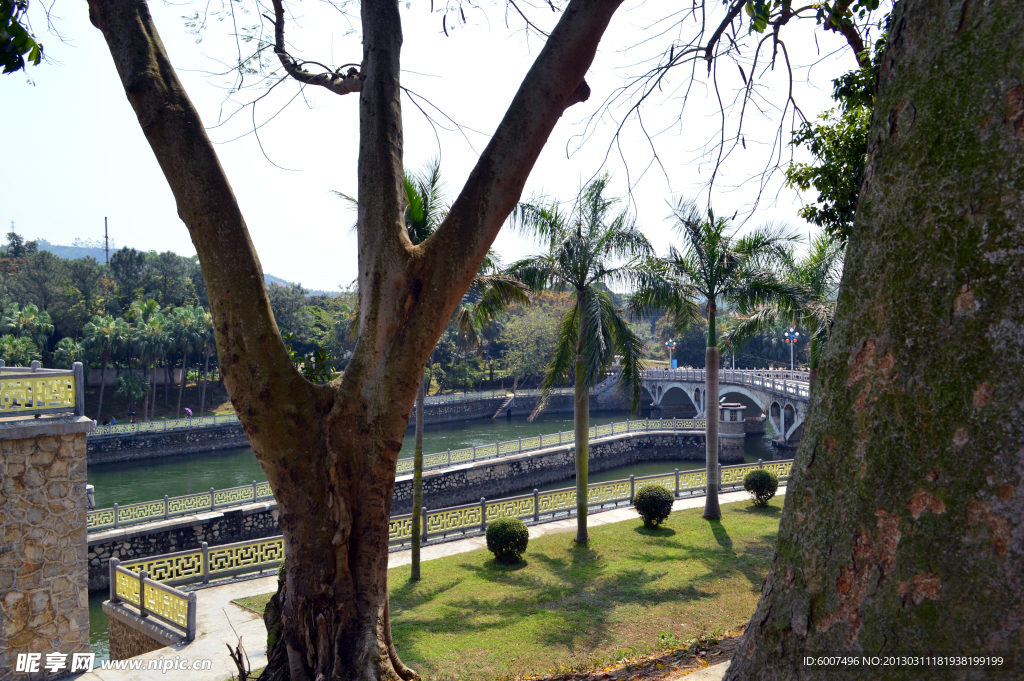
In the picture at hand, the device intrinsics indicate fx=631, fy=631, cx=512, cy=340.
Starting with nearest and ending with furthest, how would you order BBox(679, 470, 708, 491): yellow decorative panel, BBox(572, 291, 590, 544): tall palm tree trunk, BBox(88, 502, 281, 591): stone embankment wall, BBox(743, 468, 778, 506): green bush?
BBox(572, 291, 590, 544): tall palm tree trunk
BBox(88, 502, 281, 591): stone embankment wall
BBox(743, 468, 778, 506): green bush
BBox(679, 470, 708, 491): yellow decorative panel

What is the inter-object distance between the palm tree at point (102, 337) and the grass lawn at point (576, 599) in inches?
1327

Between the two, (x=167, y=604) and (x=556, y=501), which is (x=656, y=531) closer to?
(x=556, y=501)

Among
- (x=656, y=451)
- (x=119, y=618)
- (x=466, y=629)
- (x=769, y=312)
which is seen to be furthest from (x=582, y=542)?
(x=656, y=451)

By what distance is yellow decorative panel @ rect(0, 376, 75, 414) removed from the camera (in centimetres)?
773

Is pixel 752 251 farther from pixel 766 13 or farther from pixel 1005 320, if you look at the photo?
pixel 1005 320

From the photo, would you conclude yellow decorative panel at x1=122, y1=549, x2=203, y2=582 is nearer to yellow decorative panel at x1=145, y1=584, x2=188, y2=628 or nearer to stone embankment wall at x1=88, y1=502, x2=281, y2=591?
yellow decorative panel at x1=145, y1=584, x2=188, y2=628

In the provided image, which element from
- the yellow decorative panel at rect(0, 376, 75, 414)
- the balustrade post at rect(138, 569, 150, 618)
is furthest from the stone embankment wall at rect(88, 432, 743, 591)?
the yellow decorative panel at rect(0, 376, 75, 414)

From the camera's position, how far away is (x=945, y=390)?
182cm

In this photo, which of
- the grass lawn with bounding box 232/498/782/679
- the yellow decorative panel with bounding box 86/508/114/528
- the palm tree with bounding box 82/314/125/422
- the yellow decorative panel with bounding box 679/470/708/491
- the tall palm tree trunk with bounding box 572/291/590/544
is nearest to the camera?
the grass lawn with bounding box 232/498/782/679

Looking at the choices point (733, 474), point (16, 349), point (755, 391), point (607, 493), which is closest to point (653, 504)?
point (607, 493)

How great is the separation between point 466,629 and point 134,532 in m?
10.5

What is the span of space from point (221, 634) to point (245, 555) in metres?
3.12

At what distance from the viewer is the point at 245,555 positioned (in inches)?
468

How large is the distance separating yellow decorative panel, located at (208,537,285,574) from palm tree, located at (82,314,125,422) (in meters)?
31.1
